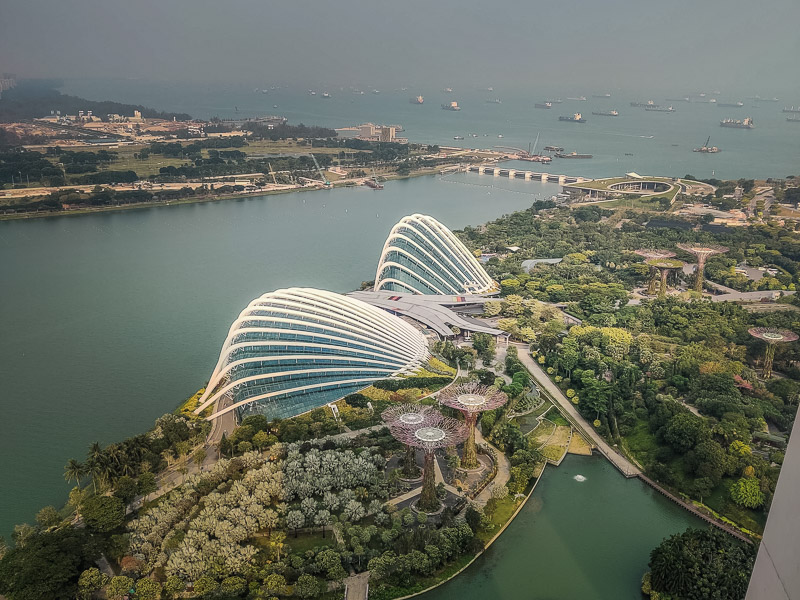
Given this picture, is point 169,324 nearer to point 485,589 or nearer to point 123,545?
point 123,545

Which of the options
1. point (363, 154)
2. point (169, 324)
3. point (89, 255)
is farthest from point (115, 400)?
point (363, 154)

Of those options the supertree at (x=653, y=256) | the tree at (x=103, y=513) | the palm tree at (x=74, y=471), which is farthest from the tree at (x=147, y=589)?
the supertree at (x=653, y=256)

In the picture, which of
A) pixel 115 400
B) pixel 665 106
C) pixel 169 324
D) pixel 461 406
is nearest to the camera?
pixel 461 406

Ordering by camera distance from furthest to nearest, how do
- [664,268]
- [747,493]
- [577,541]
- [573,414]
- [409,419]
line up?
[664,268] → [573,414] → [409,419] → [747,493] → [577,541]

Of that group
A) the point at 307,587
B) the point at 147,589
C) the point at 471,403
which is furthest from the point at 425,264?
the point at 147,589

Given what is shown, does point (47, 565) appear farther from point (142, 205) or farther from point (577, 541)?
point (142, 205)

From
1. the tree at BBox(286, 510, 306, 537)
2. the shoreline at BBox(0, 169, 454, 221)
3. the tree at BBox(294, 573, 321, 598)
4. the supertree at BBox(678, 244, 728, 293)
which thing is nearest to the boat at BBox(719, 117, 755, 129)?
the shoreline at BBox(0, 169, 454, 221)
